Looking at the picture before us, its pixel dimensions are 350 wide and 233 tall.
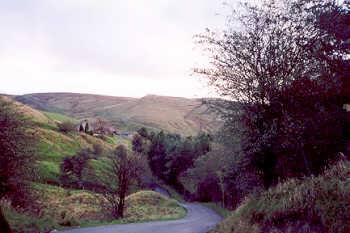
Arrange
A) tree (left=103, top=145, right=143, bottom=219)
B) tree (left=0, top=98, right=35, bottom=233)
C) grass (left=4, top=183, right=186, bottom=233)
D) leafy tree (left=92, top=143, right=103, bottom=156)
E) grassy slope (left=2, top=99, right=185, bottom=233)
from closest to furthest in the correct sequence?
tree (left=0, top=98, right=35, bottom=233)
grass (left=4, top=183, right=186, bottom=233)
grassy slope (left=2, top=99, right=185, bottom=233)
tree (left=103, top=145, right=143, bottom=219)
leafy tree (left=92, top=143, right=103, bottom=156)

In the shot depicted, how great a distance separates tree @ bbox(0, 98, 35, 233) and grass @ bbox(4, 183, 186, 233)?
117 cm

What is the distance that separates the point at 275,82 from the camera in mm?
14562

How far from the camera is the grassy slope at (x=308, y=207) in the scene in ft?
24.8

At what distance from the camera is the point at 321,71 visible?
50.7 feet

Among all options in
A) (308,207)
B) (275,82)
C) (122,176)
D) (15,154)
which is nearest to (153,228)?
(15,154)

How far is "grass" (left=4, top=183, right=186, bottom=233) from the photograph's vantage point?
67.4 feet

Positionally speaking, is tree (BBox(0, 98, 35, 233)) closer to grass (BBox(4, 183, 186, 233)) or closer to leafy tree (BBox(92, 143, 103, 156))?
grass (BBox(4, 183, 186, 233))

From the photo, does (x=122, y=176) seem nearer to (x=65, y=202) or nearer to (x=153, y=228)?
(x=65, y=202)

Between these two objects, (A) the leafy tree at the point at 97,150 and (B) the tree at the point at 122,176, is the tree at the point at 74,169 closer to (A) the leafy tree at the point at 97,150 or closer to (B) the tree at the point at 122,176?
(A) the leafy tree at the point at 97,150

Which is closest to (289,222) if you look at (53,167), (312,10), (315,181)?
(315,181)

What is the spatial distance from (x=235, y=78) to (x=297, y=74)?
7.02 ft

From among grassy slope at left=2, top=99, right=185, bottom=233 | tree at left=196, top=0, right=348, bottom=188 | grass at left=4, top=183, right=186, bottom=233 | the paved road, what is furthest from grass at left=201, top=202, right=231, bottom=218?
tree at left=196, top=0, right=348, bottom=188

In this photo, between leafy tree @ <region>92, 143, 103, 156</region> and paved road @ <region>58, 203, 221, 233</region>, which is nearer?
paved road @ <region>58, 203, 221, 233</region>

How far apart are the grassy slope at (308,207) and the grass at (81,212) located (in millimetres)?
12137
